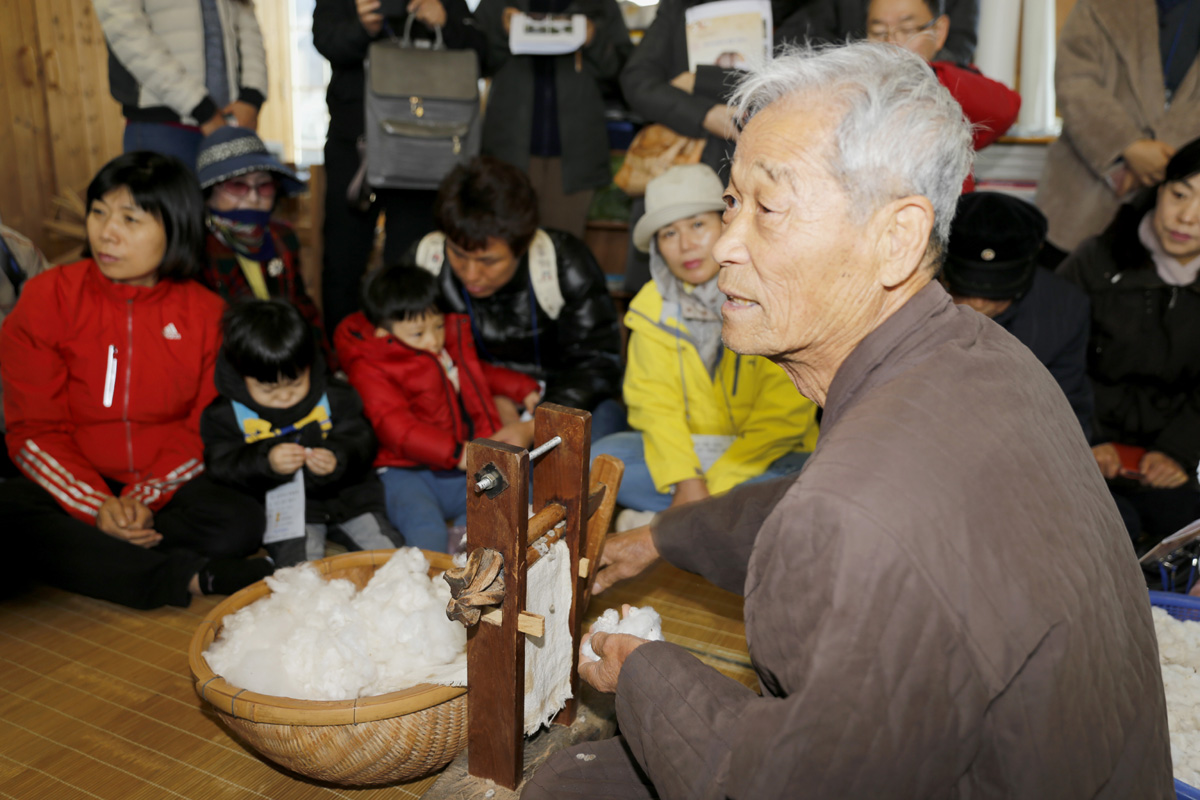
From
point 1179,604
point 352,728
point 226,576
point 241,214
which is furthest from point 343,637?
point 241,214

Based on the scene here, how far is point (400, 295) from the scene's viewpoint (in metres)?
2.54

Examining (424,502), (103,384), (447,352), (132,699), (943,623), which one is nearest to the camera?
(943,623)

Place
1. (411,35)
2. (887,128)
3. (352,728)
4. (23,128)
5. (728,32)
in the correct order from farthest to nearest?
1. (23,128)
2. (411,35)
3. (728,32)
4. (352,728)
5. (887,128)

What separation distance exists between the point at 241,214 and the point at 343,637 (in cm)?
194

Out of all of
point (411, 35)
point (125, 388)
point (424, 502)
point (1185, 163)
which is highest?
point (411, 35)

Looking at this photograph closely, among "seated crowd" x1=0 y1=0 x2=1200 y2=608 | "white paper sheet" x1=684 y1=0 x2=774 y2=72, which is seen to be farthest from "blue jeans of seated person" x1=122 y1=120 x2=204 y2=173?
"white paper sheet" x1=684 y1=0 x2=774 y2=72

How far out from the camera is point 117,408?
2355 millimetres

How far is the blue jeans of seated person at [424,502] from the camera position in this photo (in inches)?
92.9

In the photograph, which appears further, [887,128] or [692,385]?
[692,385]

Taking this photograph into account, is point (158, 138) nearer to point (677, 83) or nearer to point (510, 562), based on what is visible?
point (677, 83)

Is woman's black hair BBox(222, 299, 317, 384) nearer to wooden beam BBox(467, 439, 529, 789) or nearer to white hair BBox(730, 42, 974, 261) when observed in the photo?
wooden beam BBox(467, 439, 529, 789)

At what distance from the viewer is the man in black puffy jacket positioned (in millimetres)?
2705

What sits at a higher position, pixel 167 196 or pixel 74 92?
pixel 74 92

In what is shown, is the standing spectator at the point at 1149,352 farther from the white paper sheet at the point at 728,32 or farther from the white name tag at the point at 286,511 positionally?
the white name tag at the point at 286,511
